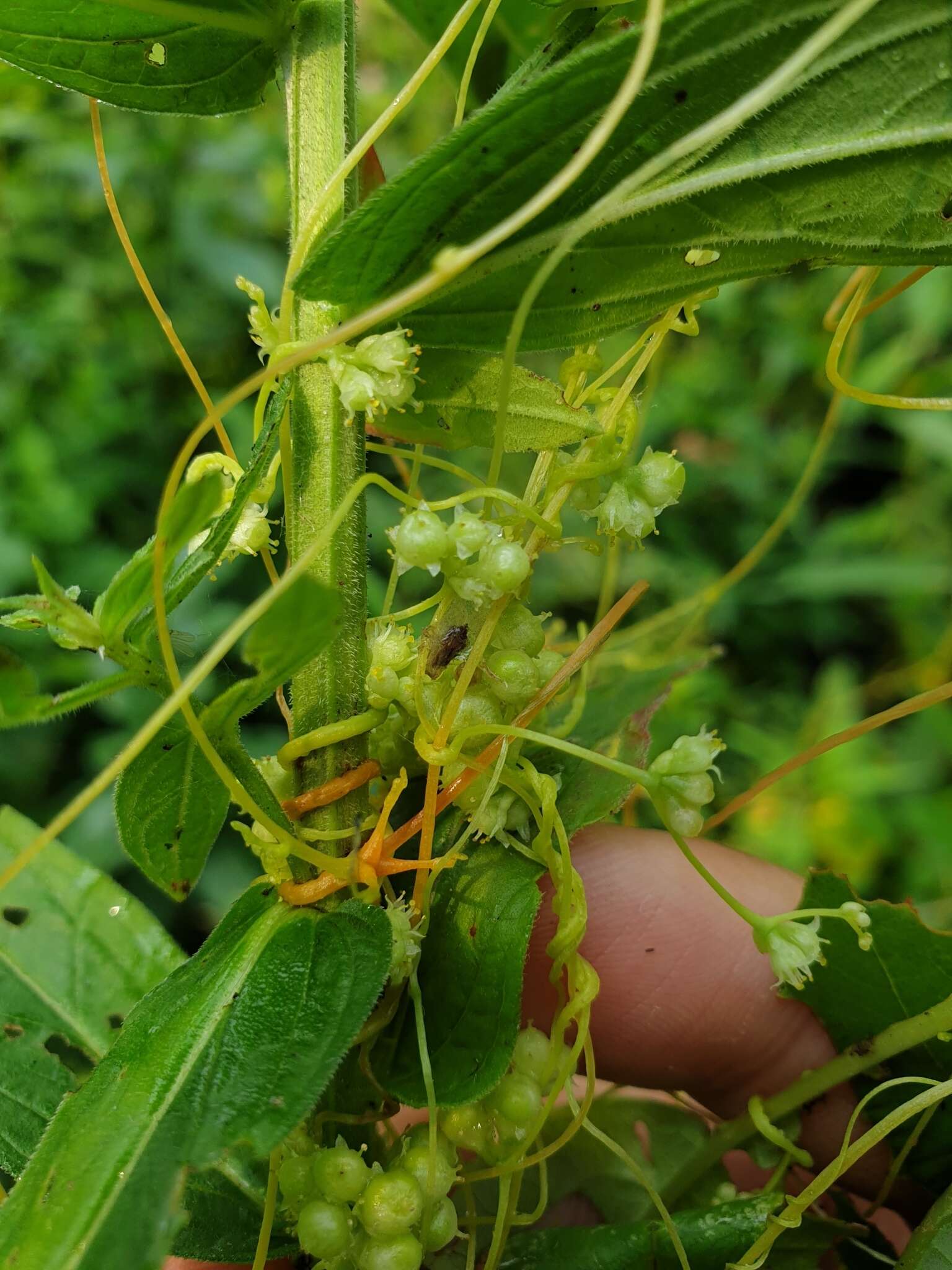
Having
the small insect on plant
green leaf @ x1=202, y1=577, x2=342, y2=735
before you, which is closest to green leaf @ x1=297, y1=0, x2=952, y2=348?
the small insect on plant

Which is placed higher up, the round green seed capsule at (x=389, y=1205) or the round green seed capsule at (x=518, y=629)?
the round green seed capsule at (x=518, y=629)

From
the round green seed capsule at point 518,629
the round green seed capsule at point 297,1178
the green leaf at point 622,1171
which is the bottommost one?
the green leaf at point 622,1171

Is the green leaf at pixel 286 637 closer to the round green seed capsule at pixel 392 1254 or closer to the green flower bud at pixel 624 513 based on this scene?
the green flower bud at pixel 624 513

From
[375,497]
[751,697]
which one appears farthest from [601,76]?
[751,697]

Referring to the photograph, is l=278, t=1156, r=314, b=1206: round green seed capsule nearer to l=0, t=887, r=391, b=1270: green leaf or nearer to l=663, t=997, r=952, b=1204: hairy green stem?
l=0, t=887, r=391, b=1270: green leaf

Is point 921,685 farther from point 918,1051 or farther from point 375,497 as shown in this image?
point 918,1051

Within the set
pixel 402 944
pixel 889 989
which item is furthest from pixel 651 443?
pixel 402 944

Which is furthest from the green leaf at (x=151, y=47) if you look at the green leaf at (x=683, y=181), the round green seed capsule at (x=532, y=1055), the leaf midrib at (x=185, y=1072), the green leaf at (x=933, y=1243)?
the green leaf at (x=933, y=1243)

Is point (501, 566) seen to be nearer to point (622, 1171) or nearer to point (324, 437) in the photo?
point (324, 437)
